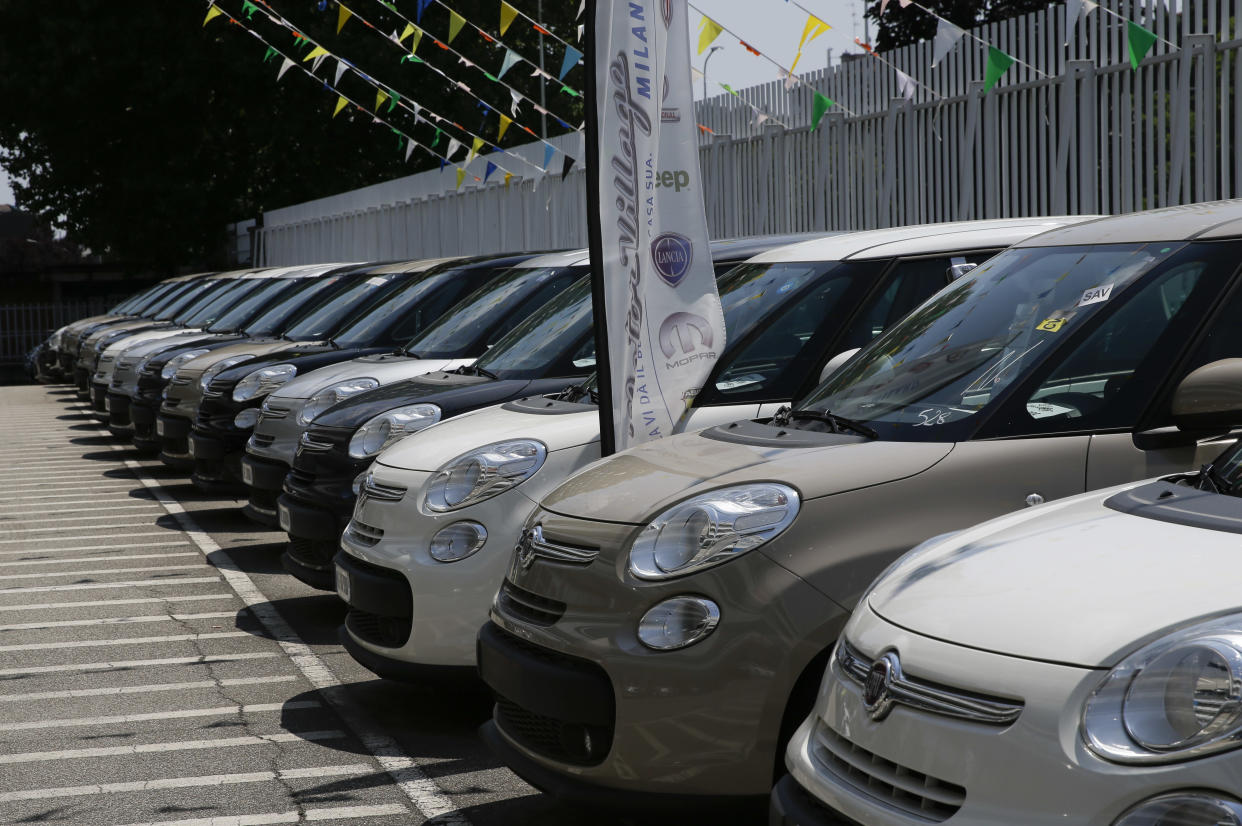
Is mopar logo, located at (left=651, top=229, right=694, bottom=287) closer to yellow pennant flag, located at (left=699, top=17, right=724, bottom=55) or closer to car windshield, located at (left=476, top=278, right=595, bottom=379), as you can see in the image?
car windshield, located at (left=476, top=278, right=595, bottom=379)

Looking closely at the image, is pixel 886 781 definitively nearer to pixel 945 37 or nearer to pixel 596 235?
pixel 596 235

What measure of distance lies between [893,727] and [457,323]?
6.66 m

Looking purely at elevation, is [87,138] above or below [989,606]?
above

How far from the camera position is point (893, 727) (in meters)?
2.68

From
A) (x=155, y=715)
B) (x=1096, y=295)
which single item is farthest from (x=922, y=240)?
(x=155, y=715)

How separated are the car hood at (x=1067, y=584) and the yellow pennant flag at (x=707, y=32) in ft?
28.6

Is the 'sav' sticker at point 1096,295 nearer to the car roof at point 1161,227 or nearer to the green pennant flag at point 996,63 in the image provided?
the car roof at point 1161,227

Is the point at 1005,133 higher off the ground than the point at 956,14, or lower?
lower

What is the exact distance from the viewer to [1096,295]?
4215 millimetres

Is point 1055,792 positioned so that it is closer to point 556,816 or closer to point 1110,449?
point 1110,449

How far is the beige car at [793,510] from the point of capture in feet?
12.0

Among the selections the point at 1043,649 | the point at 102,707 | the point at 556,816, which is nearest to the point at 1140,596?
the point at 1043,649

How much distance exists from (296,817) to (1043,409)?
2.61m

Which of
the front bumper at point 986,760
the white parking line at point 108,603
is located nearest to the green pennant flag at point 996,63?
the white parking line at point 108,603
